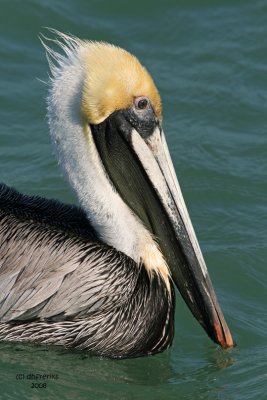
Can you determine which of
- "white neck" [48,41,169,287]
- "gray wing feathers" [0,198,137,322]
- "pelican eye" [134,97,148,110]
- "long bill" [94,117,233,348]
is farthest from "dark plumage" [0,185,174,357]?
Answer: "pelican eye" [134,97,148,110]

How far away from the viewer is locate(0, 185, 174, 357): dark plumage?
6.90 m

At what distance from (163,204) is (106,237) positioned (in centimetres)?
52

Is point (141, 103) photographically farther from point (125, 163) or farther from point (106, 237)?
point (106, 237)

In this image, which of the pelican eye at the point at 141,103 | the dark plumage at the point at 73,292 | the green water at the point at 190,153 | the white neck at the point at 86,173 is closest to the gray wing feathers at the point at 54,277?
the dark plumage at the point at 73,292

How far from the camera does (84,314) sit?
6.96 meters

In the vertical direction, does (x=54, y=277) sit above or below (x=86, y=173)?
below

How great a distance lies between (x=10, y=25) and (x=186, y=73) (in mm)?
2232

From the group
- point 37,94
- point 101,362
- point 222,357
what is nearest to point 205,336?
point 222,357

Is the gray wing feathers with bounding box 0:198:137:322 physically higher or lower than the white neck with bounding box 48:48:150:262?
lower

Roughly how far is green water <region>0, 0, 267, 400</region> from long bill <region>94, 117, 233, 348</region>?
484 millimetres

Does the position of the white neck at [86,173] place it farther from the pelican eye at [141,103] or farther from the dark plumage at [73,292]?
the pelican eye at [141,103]

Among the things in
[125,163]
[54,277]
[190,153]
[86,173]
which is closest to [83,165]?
[86,173]

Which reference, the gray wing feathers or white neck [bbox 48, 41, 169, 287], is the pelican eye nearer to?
white neck [bbox 48, 41, 169, 287]

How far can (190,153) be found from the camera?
393 inches
